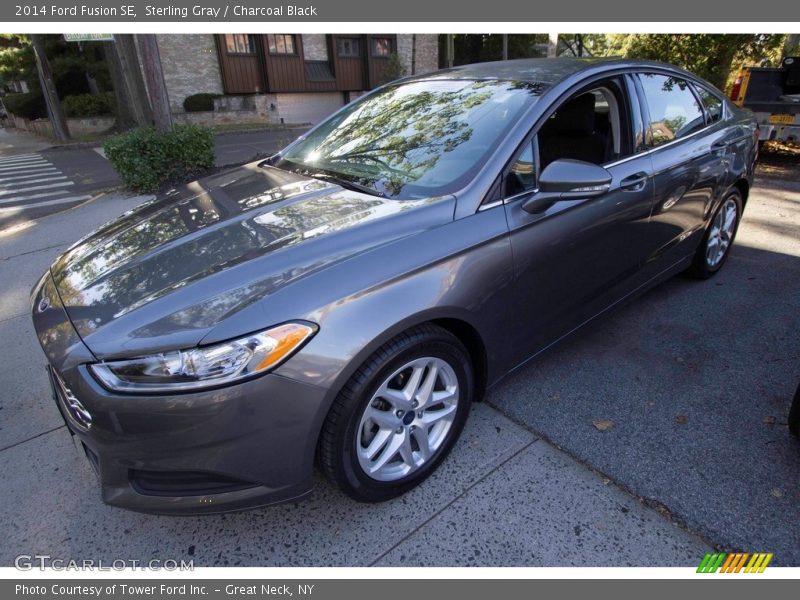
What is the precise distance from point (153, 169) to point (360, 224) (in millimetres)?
6624

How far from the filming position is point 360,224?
1.93 meters

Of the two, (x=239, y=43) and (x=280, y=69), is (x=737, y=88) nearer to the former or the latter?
(x=280, y=69)

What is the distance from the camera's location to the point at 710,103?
353cm

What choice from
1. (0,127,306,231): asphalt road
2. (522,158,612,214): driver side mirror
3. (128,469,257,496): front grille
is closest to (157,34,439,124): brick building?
(0,127,306,231): asphalt road

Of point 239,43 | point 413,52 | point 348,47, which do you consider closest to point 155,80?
point 239,43

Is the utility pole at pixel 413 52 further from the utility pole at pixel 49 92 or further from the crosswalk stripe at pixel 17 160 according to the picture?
the crosswalk stripe at pixel 17 160

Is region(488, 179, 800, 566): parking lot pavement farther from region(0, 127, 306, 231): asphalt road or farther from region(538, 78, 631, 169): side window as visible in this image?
region(0, 127, 306, 231): asphalt road

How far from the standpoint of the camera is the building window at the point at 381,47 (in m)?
24.4

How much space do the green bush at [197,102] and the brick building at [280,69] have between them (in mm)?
288

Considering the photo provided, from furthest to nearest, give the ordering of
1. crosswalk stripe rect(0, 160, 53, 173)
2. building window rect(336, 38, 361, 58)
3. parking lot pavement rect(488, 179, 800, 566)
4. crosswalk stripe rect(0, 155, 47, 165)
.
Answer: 1. building window rect(336, 38, 361, 58)
2. crosswalk stripe rect(0, 155, 47, 165)
3. crosswalk stripe rect(0, 160, 53, 173)
4. parking lot pavement rect(488, 179, 800, 566)

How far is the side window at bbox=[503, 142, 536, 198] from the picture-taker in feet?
7.16

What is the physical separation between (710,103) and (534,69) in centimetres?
172

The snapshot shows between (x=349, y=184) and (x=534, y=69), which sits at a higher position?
(x=534, y=69)

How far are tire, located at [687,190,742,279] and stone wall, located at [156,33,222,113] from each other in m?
21.2
